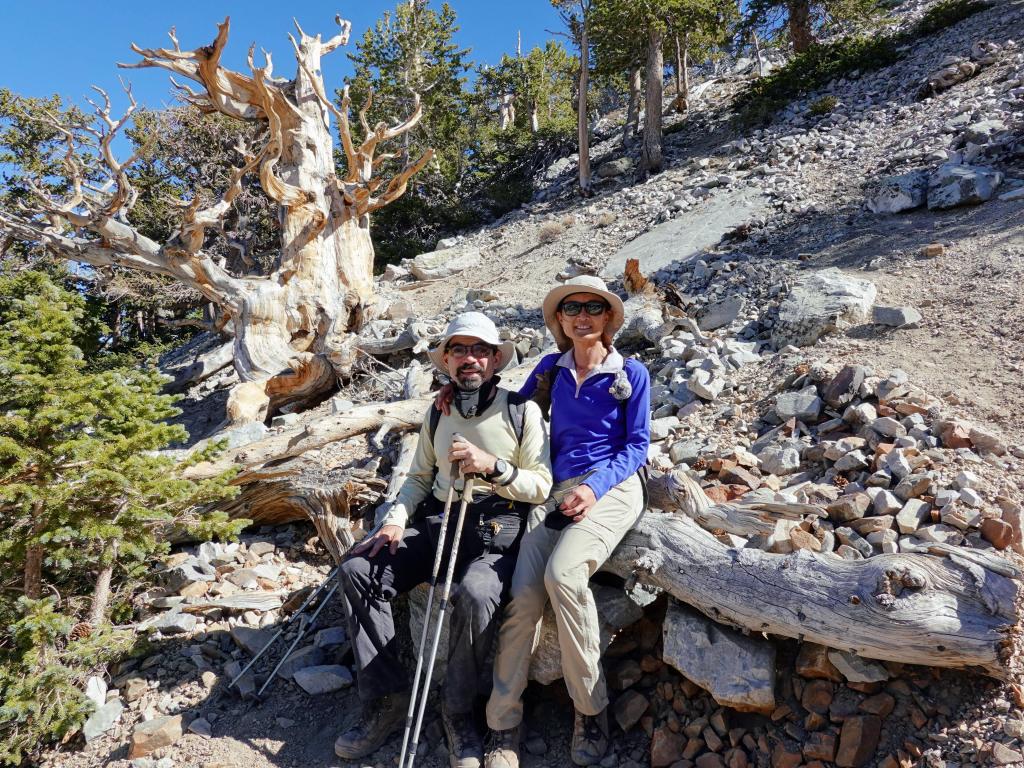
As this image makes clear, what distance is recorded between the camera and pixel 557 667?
3148mm

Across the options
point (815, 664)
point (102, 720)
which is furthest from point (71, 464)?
point (815, 664)

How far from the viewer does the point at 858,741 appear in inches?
101

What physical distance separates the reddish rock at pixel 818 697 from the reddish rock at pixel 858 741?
133mm

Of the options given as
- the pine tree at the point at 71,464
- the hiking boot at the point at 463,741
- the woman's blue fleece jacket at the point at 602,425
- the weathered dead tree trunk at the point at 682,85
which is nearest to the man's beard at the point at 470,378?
the woman's blue fleece jacket at the point at 602,425

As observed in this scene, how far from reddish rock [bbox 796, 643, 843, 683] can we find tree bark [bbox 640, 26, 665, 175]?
1764 centimetres

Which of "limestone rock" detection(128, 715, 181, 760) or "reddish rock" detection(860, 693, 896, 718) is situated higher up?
"reddish rock" detection(860, 693, 896, 718)

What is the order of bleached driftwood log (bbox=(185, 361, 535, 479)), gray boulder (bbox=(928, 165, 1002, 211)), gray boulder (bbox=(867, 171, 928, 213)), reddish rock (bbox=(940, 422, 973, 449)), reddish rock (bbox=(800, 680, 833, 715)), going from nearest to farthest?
1. reddish rock (bbox=(800, 680, 833, 715))
2. reddish rock (bbox=(940, 422, 973, 449))
3. bleached driftwood log (bbox=(185, 361, 535, 479))
4. gray boulder (bbox=(928, 165, 1002, 211))
5. gray boulder (bbox=(867, 171, 928, 213))

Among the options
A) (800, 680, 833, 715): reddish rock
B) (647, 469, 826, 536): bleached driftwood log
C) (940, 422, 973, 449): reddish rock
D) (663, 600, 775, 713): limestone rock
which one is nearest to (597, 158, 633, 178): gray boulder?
(940, 422, 973, 449): reddish rock

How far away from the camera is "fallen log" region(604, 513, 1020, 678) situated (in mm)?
2418

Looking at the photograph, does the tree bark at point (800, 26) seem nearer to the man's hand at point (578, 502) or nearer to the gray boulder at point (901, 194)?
the gray boulder at point (901, 194)

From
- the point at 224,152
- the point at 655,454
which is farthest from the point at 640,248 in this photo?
the point at 224,152

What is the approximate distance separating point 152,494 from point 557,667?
273cm

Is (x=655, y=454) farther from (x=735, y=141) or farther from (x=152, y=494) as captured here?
(x=735, y=141)

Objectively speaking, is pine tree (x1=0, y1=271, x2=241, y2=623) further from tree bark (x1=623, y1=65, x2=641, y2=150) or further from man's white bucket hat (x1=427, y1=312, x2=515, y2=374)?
tree bark (x1=623, y1=65, x2=641, y2=150)
